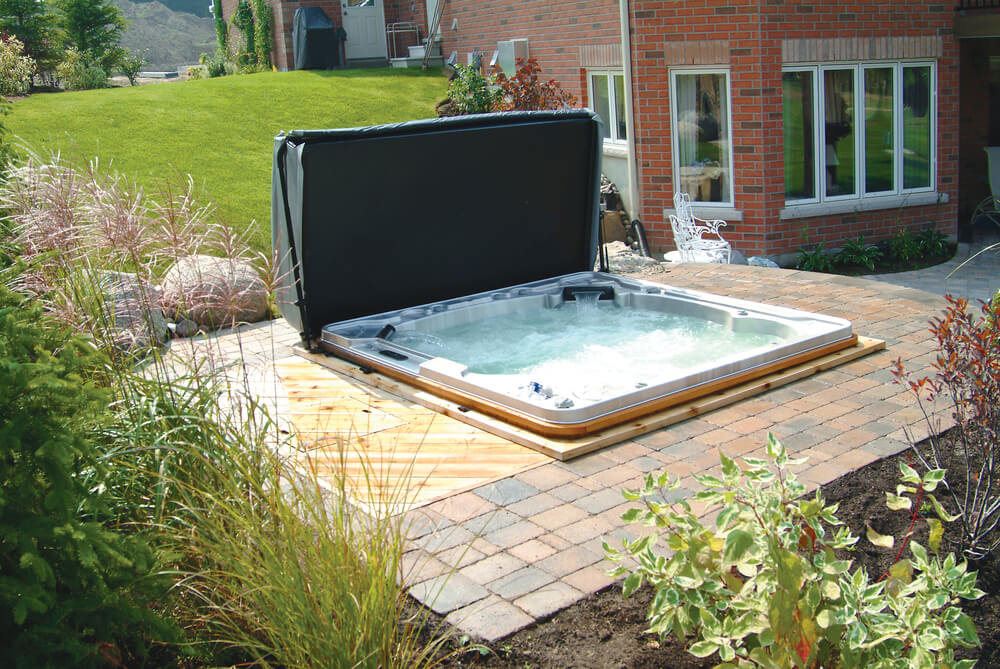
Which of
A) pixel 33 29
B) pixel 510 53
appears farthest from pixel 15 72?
pixel 510 53

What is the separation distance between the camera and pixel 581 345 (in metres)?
6.83

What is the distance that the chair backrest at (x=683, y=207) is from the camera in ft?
33.8

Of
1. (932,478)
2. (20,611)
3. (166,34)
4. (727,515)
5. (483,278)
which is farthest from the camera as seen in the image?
(166,34)

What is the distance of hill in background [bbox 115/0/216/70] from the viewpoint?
43.2 meters

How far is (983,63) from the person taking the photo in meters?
12.4

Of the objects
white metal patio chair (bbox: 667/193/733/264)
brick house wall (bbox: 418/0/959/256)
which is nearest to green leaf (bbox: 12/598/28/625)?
white metal patio chair (bbox: 667/193/733/264)

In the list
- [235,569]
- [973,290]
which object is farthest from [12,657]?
[973,290]

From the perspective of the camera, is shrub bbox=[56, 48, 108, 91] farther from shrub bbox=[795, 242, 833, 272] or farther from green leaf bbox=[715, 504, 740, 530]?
green leaf bbox=[715, 504, 740, 530]

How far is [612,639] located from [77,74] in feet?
61.1

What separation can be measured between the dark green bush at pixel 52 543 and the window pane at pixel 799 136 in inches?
357

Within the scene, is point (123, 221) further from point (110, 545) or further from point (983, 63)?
point (983, 63)

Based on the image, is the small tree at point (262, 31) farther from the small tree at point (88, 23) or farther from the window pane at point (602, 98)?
the window pane at point (602, 98)

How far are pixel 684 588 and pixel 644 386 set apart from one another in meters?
2.47

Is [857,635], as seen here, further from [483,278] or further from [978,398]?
[483,278]
